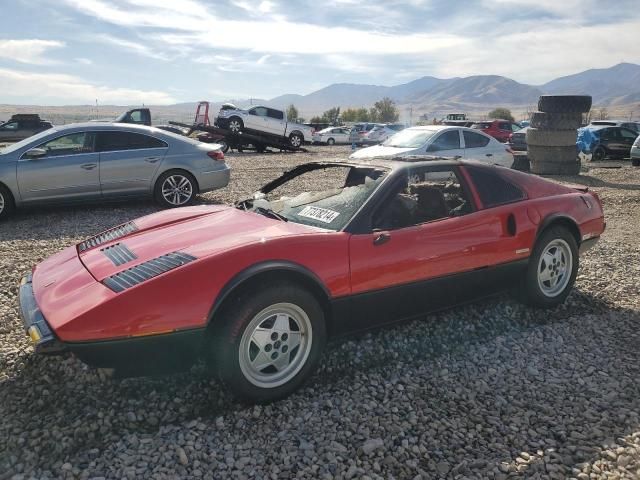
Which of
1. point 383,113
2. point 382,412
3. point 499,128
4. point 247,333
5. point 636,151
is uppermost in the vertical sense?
point 383,113

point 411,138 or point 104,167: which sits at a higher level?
point 411,138

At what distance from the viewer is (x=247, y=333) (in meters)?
2.82

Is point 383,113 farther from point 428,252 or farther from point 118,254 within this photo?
point 118,254

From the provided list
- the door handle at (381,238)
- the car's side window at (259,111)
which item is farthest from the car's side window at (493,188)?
the car's side window at (259,111)

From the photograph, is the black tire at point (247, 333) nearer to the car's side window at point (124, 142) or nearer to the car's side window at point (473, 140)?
the car's side window at point (124, 142)

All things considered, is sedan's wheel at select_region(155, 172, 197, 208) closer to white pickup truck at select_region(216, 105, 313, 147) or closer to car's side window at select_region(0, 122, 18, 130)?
white pickup truck at select_region(216, 105, 313, 147)

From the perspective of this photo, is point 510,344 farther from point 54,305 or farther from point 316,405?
point 54,305

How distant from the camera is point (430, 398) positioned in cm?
305

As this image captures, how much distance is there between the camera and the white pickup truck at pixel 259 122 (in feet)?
73.8

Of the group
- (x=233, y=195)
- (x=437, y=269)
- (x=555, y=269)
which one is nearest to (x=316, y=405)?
(x=437, y=269)

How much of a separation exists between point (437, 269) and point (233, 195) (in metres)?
7.17

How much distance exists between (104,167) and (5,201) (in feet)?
4.77

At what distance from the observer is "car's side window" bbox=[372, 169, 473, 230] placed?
11.4 feet

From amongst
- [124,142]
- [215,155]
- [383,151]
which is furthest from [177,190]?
[383,151]
